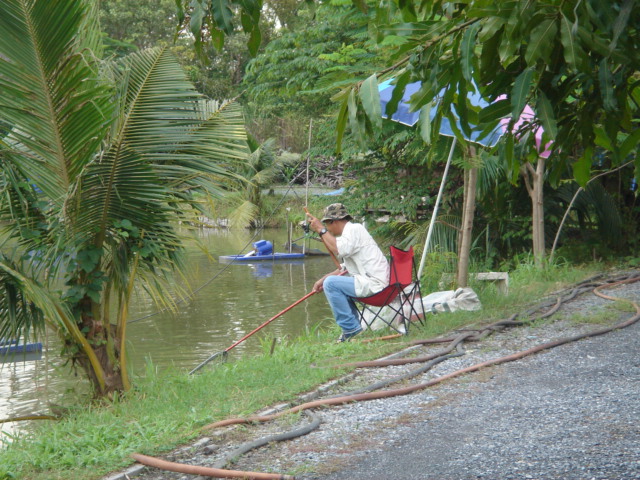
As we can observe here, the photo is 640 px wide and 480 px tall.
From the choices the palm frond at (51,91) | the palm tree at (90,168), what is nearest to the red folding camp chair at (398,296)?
the palm tree at (90,168)

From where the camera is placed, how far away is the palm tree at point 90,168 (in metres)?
5.13

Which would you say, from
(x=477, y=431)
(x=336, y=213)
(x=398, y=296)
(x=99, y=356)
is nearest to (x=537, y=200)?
(x=398, y=296)

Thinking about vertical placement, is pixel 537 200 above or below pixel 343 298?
above

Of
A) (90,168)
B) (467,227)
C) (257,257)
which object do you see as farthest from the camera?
(257,257)

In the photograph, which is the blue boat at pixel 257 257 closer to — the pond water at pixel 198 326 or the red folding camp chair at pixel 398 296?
the pond water at pixel 198 326

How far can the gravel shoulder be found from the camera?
144 inches

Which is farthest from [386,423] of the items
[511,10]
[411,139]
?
[411,139]

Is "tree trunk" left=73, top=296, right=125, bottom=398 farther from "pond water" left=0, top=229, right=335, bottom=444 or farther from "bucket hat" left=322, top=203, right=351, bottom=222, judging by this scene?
"bucket hat" left=322, top=203, right=351, bottom=222

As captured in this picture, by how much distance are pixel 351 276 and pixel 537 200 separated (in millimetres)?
4294

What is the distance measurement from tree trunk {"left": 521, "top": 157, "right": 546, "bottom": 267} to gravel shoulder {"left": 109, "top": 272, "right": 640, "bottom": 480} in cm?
506

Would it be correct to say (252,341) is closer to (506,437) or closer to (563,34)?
(506,437)

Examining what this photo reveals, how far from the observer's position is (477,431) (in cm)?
421

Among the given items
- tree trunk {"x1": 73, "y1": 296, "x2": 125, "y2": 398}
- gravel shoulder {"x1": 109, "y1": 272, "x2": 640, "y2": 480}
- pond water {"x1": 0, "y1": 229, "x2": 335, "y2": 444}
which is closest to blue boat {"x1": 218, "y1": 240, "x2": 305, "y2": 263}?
pond water {"x1": 0, "y1": 229, "x2": 335, "y2": 444}

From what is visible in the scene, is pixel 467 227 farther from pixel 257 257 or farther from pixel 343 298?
pixel 257 257
